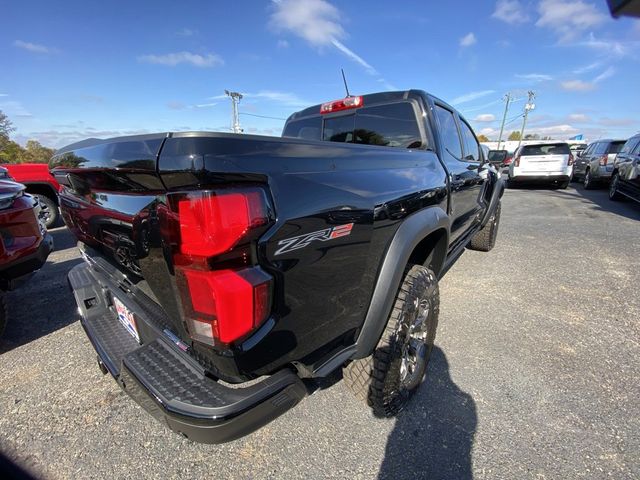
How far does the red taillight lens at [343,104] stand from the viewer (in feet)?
8.82

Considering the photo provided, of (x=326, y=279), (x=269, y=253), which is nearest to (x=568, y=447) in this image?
(x=326, y=279)

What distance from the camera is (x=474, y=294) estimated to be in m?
3.67

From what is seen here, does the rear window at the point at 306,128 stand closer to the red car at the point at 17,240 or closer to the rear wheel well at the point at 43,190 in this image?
the red car at the point at 17,240

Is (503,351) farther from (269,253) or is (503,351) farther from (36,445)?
(36,445)

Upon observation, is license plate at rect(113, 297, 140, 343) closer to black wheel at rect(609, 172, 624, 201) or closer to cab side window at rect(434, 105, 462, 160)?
cab side window at rect(434, 105, 462, 160)

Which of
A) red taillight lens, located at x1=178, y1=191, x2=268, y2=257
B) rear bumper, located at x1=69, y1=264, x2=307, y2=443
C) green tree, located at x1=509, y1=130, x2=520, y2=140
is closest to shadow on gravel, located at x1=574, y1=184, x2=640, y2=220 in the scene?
rear bumper, located at x1=69, y1=264, x2=307, y2=443

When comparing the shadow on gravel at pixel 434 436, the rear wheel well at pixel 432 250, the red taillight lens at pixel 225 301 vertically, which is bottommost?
the shadow on gravel at pixel 434 436

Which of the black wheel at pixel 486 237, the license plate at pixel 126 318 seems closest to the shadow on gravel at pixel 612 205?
the black wheel at pixel 486 237

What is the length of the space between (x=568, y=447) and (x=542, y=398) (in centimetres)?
37

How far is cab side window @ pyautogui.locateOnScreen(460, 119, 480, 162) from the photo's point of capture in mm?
3701

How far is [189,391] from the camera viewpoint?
125 cm

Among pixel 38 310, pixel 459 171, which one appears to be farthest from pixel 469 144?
pixel 38 310

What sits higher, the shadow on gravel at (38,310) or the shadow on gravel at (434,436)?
the shadow on gravel at (434,436)

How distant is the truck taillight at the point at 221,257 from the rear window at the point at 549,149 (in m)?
13.3
